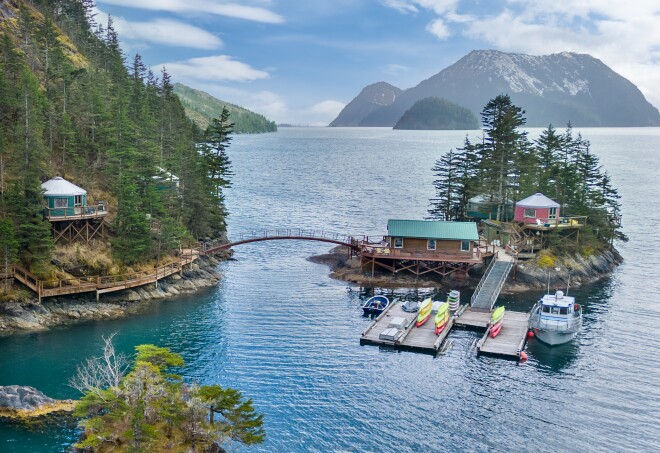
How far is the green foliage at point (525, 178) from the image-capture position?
7450 centimetres

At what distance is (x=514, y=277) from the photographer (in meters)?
65.4

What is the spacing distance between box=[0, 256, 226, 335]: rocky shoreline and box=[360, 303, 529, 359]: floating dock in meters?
22.2

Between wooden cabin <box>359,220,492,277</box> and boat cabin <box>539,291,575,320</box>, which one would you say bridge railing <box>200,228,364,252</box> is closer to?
wooden cabin <box>359,220,492,277</box>

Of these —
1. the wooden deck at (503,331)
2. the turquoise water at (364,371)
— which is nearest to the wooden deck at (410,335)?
the turquoise water at (364,371)

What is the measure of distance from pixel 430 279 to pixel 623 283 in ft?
75.5

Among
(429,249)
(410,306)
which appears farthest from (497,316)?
(429,249)

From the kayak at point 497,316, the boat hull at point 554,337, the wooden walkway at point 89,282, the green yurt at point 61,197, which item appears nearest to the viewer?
the boat hull at point 554,337

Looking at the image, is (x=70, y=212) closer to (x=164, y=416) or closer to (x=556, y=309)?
(x=164, y=416)

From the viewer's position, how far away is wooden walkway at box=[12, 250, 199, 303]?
5056 centimetres

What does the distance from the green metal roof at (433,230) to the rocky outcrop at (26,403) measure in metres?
40.8

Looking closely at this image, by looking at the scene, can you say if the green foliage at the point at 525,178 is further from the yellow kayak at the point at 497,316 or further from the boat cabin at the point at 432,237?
the yellow kayak at the point at 497,316

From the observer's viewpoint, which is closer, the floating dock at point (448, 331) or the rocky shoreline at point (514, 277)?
the floating dock at point (448, 331)

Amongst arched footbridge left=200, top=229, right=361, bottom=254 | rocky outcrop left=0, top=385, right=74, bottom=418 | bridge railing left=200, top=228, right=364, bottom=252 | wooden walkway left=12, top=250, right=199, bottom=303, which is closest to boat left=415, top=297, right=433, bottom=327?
arched footbridge left=200, top=229, right=361, bottom=254

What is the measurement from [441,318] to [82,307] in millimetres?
32733
